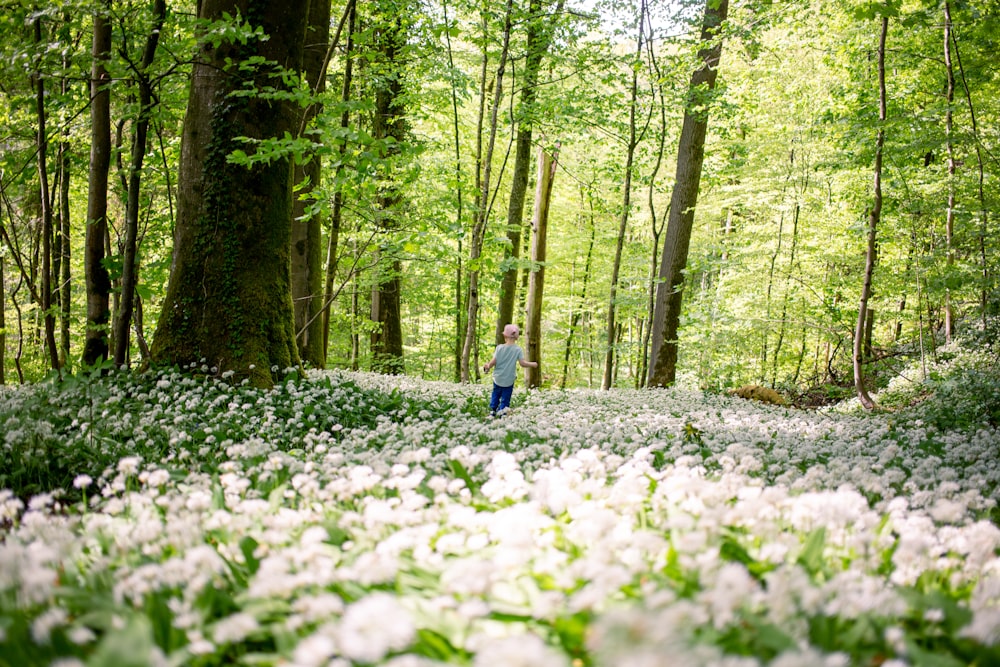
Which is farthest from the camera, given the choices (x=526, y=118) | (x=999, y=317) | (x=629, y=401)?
(x=526, y=118)

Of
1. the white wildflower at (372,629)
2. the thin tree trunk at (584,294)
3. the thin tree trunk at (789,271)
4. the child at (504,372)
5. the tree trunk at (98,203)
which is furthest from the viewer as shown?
the thin tree trunk at (584,294)

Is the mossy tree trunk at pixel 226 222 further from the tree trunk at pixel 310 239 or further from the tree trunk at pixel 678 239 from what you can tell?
the tree trunk at pixel 678 239

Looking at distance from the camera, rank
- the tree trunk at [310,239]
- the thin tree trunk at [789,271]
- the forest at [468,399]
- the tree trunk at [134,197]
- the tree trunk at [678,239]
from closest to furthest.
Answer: the forest at [468,399] → the tree trunk at [134,197] → the tree trunk at [310,239] → the tree trunk at [678,239] → the thin tree trunk at [789,271]

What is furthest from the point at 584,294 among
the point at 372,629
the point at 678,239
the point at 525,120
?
the point at 372,629

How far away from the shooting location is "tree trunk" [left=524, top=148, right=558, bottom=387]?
51.9ft

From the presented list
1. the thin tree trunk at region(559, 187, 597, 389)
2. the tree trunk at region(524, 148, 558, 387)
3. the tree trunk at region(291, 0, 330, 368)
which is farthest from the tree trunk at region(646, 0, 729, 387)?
the tree trunk at region(291, 0, 330, 368)

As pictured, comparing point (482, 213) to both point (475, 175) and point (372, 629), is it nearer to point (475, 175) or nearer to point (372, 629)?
point (475, 175)

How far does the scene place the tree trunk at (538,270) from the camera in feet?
51.9

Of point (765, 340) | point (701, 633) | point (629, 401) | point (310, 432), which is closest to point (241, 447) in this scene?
point (310, 432)

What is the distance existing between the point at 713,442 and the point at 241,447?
4.22 metres

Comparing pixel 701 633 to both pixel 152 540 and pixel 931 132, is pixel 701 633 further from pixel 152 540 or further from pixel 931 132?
pixel 931 132

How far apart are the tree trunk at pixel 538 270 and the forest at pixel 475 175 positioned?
0.38 ft

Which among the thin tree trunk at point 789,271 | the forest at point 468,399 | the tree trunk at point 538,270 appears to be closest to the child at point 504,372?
the forest at point 468,399

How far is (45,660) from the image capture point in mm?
1605
